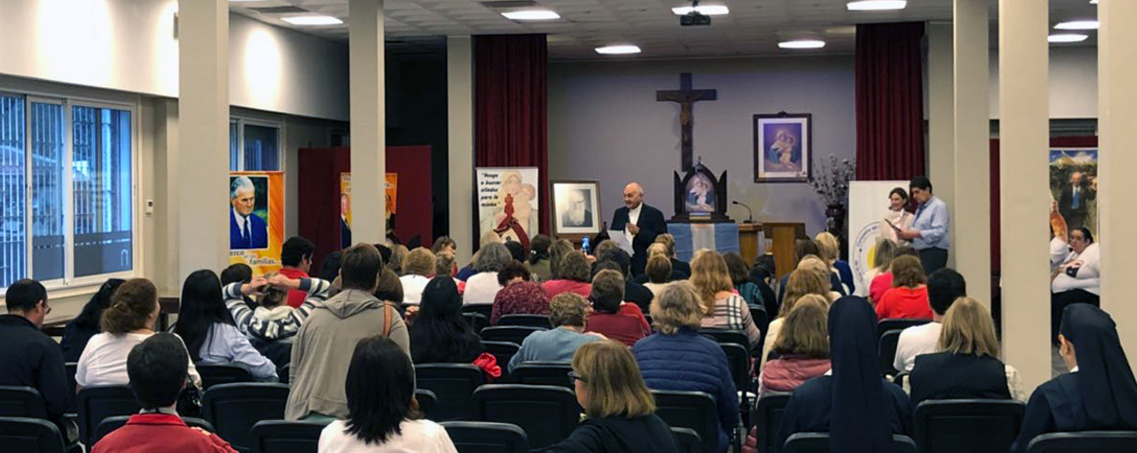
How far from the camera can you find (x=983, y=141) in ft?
39.3

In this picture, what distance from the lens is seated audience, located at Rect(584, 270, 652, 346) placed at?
22.9 feet

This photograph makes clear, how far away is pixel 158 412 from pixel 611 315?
3664 mm

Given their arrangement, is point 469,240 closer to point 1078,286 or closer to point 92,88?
point 92,88

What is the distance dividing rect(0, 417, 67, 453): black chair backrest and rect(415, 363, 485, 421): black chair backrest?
1927 millimetres

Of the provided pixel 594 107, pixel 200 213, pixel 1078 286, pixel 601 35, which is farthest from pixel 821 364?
pixel 594 107

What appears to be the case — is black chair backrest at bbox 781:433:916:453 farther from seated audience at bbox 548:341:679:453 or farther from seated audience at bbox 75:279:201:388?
seated audience at bbox 75:279:201:388

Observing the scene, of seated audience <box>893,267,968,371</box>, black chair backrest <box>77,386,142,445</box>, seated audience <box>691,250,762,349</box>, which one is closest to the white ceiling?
seated audience <box>691,250,762,349</box>

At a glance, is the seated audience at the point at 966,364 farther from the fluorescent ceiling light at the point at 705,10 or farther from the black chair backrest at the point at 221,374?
the fluorescent ceiling light at the point at 705,10

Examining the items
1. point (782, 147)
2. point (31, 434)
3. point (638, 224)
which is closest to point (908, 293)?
point (31, 434)

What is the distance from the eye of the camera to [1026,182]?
8602 millimetres

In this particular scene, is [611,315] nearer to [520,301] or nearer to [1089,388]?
[520,301]

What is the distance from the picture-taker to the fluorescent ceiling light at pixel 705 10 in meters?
14.3

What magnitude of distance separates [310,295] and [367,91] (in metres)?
6.95

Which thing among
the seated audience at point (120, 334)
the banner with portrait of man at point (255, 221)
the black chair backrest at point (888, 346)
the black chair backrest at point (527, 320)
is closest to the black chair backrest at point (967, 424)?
the black chair backrest at point (888, 346)
